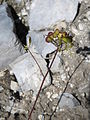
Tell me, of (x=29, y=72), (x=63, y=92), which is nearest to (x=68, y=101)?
(x=63, y=92)

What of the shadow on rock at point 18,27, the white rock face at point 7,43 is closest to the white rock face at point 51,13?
the shadow on rock at point 18,27

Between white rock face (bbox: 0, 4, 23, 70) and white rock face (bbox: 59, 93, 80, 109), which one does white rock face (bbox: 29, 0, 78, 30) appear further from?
white rock face (bbox: 59, 93, 80, 109)

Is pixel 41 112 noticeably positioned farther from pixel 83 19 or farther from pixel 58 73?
pixel 83 19

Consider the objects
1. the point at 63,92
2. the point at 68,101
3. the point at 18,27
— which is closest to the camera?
the point at 68,101

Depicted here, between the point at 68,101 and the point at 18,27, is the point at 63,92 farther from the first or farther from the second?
the point at 18,27

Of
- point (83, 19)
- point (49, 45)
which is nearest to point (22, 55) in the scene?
point (49, 45)

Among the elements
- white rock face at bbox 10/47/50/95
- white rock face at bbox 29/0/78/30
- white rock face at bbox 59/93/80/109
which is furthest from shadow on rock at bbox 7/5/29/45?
white rock face at bbox 59/93/80/109

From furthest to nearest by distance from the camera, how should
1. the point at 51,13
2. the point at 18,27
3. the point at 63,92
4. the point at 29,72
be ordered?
the point at 18,27 → the point at 51,13 → the point at 29,72 → the point at 63,92
